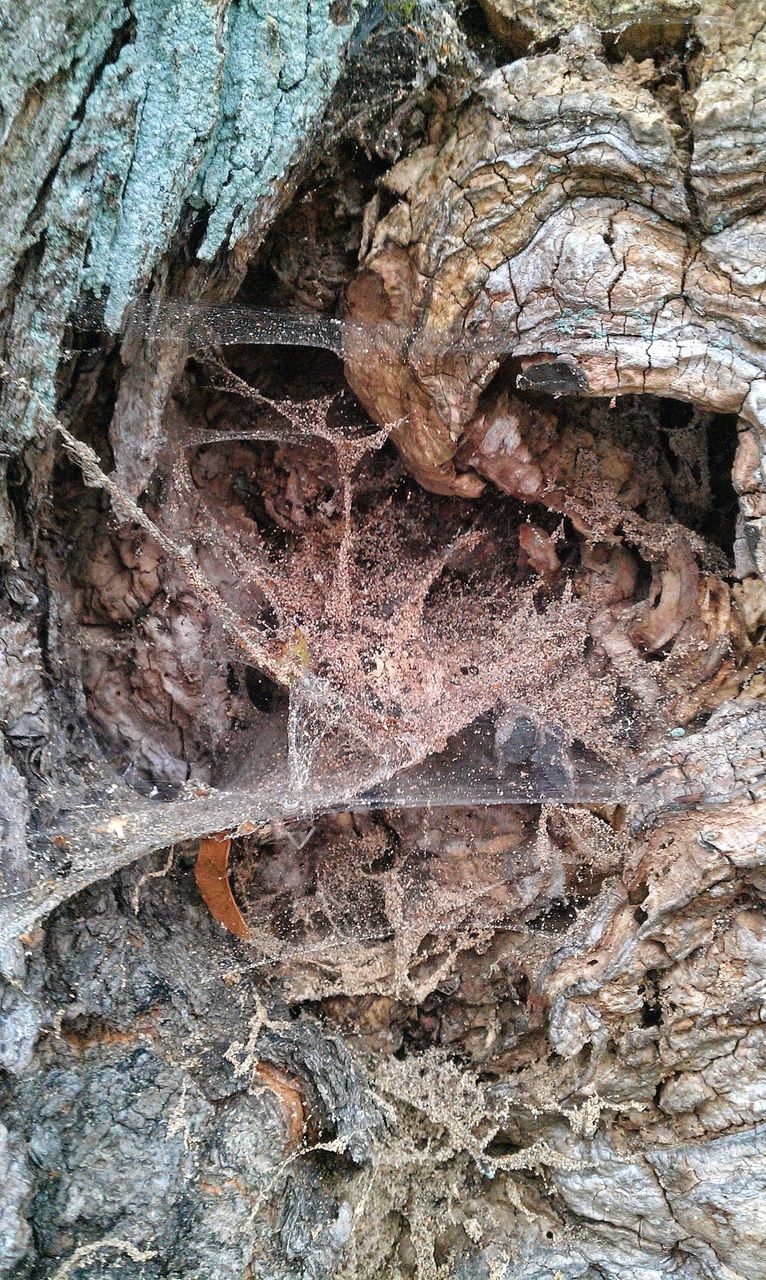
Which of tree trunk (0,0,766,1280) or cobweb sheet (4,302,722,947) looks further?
cobweb sheet (4,302,722,947)

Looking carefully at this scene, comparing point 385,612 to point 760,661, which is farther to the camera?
point 385,612

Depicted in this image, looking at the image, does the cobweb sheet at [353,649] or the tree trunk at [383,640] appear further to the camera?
the cobweb sheet at [353,649]

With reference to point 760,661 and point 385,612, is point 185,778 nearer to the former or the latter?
point 385,612

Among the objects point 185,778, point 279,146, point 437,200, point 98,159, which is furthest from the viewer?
point 185,778

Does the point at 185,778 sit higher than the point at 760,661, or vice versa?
the point at 760,661

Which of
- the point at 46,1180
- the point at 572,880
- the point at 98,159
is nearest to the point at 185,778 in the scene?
the point at 46,1180

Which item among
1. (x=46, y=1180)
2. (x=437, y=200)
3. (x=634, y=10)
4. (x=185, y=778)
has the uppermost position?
(x=634, y=10)

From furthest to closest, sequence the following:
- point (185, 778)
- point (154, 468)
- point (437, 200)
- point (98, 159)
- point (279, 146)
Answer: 1. point (185, 778)
2. point (154, 468)
3. point (437, 200)
4. point (279, 146)
5. point (98, 159)
